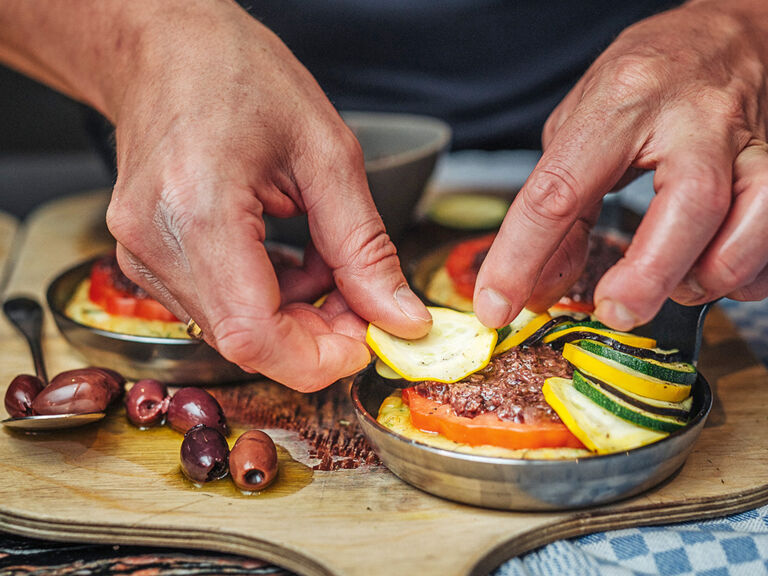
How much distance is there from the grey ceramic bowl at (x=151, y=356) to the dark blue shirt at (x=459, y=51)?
1.93 m

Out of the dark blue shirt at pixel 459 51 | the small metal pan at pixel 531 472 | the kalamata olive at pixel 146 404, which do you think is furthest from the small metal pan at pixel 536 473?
the dark blue shirt at pixel 459 51

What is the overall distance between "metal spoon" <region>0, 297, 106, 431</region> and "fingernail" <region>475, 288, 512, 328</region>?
116cm

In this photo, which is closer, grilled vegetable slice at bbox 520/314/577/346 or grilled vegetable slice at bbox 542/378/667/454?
grilled vegetable slice at bbox 542/378/667/454

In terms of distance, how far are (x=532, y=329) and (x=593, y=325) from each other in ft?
0.55

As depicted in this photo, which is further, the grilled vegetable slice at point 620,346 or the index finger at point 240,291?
the grilled vegetable slice at point 620,346

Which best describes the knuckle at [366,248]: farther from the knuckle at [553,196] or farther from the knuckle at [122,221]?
the knuckle at [122,221]

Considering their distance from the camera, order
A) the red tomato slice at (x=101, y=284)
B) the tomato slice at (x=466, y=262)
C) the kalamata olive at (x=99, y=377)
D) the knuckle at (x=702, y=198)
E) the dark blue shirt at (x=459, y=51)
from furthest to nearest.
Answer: the dark blue shirt at (x=459, y=51), the tomato slice at (x=466, y=262), the red tomato slice at (x=101, y=284), the kalamata olive at (x=99, y=377), the knuckle at (x=702, y=198)

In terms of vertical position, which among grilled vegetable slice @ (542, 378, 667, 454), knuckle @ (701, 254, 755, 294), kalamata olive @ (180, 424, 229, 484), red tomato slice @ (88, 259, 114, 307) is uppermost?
knuckle @ (701, 254, 755, 294)

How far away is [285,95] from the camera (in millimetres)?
1866

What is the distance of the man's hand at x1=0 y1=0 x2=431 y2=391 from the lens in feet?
5.40

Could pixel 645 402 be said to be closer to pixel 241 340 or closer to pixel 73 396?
pixel 241 340

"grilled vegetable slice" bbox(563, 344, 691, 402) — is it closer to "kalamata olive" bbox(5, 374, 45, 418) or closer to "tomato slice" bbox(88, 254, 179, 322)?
"tomato slice" bbox(88, 254, 179, 322)

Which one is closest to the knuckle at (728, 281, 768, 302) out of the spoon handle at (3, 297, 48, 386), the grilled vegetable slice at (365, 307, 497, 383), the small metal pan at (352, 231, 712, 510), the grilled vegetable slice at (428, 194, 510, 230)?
the small metal pan at (352, 231, 712, 510)

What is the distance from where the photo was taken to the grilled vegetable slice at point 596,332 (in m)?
1.91
